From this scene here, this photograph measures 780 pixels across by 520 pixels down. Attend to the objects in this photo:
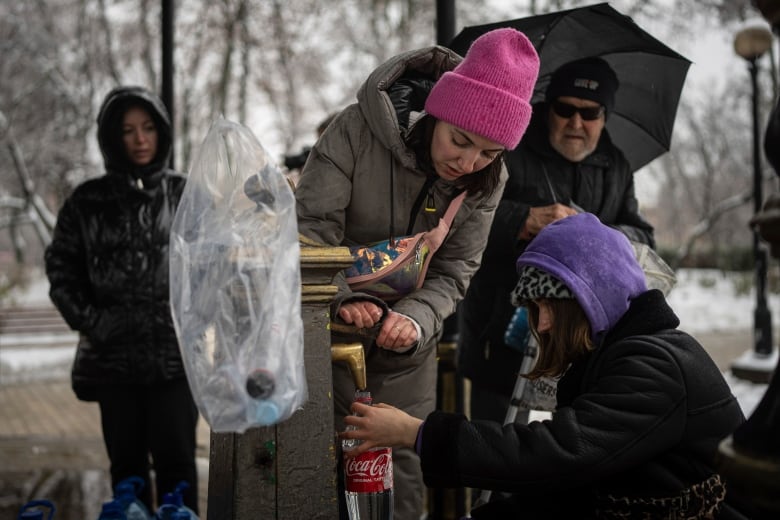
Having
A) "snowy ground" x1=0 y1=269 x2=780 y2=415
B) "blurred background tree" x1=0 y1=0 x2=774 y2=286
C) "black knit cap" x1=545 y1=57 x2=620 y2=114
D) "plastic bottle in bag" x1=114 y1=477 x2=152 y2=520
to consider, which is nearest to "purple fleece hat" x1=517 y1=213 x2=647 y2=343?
"black knit cap" x1=545 y1=57 x2=620 y2=114

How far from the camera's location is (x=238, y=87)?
746 inches

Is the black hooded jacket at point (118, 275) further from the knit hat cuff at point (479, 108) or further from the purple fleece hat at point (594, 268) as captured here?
the purple fleece hat at point (594, 268)

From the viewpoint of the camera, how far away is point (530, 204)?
318cm

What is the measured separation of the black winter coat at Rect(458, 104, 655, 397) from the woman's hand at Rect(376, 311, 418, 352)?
41.4 inches

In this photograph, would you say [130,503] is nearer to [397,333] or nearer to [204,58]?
[397,333]

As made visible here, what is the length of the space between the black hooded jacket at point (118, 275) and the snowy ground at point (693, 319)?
17.4ft

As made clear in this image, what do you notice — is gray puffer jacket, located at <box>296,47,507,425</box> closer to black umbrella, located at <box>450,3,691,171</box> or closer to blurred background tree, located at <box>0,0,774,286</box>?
black umbrella, located at <box>450,3,691,171</box>

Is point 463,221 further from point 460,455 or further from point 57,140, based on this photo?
point 57,140

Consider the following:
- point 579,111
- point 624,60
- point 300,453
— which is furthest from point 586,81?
point 300,453

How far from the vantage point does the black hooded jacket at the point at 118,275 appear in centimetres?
331

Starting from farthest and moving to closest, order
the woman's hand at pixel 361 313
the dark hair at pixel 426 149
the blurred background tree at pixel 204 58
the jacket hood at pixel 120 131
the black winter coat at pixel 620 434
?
the blurred background tree at pixel 204 58, the jacket hood at pixel 120 131, the dark hair at pixel 426 149, the woman's hand at pixel 361 313, the black winter coat at pixel 620 434

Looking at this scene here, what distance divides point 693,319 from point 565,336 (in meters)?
17.0

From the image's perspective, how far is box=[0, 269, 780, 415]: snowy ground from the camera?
9602 millimetres

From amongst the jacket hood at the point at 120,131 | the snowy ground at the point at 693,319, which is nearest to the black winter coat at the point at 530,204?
the jacket hood at the point at 120,131
